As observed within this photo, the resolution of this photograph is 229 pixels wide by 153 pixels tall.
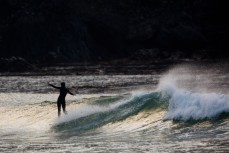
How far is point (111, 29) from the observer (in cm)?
10119

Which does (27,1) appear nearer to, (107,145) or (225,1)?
(225,1)

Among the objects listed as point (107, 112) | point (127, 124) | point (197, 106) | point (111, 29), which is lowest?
point (127, 124)

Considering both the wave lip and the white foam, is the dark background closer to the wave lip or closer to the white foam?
the white foam

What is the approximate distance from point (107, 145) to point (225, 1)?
8354cm

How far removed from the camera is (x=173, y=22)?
103000mm

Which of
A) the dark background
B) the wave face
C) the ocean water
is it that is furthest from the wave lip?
the dark background

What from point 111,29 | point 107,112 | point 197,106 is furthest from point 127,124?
point 111,29

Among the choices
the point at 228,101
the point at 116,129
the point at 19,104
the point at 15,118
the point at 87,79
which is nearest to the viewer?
the point at 228,101

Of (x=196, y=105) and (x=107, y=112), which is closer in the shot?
(x=196, y=105)

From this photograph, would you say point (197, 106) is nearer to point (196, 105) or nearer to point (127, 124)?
point (196, 105)

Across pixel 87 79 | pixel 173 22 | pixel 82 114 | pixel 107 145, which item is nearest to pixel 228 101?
pixel 107 145

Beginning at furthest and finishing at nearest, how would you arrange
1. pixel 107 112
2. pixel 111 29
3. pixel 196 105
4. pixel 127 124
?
pixel 111 29 < pixel 107 112 < pixel 127 124 < pixel 196 105

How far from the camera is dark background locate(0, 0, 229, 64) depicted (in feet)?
321

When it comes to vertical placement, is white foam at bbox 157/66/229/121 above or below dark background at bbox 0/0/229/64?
below
